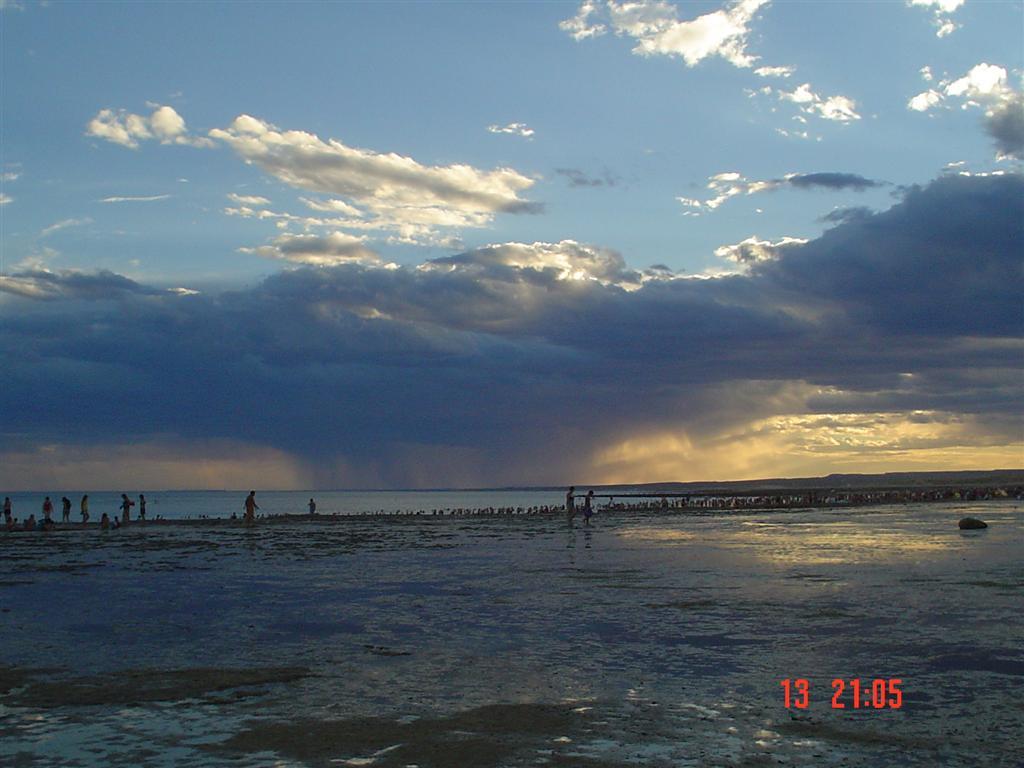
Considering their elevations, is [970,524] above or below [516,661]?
below

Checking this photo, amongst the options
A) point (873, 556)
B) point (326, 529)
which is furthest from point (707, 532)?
point (326, 529)

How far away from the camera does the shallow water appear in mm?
10289
